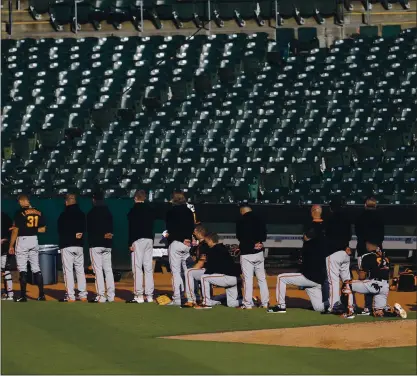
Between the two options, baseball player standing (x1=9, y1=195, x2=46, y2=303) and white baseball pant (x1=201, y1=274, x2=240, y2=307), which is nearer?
white baseball pant (x1=201, y1=274, x2=240, y2=307)

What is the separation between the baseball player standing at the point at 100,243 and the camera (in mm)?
19359

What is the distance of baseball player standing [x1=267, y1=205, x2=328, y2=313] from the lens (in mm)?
18047

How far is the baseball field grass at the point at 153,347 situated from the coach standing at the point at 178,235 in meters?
0.51

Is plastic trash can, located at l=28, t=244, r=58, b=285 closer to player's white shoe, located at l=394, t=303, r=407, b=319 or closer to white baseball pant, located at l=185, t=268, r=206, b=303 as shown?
white baseball pant, located at l=185, t=268, r=206, b=303

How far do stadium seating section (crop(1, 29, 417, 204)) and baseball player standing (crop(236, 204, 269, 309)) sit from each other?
7.57 m

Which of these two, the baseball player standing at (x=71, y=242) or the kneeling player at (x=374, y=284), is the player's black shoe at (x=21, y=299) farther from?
the kneeling player at (x=374, y=284)

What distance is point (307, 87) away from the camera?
96.3 feet

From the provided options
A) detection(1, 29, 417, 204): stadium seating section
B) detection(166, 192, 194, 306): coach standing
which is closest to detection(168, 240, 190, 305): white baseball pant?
detection(166, 192, 194, 306): coach standing

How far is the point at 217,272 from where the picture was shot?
18.8 metres

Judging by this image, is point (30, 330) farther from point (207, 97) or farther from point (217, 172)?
point (207, 97)

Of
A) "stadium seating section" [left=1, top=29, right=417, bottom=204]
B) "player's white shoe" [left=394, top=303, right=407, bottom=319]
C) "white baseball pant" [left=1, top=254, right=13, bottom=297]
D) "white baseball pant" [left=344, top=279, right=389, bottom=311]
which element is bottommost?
"player's white shoe" [left=394, top=303, right=407, bottom=319]

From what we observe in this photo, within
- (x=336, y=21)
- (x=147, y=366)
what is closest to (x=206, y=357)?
(x=147, y=366)

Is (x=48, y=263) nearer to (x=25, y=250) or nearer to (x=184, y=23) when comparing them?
(x=25, y=250)

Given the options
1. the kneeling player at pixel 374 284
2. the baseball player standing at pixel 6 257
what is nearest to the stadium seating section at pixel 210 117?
the baseball player standing at pixel 6 257
